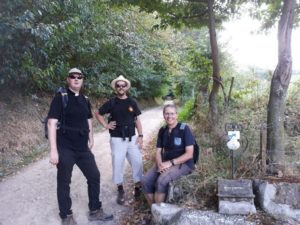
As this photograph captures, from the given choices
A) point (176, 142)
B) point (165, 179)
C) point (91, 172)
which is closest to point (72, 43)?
point (91, 172)

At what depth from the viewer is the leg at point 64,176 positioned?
4.21 meters

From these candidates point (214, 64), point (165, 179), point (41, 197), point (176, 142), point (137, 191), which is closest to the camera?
point (165, 179)

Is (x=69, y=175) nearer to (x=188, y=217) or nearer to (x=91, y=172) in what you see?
(x=91, y=172)

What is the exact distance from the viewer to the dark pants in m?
4.23

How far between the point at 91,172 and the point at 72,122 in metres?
0.76

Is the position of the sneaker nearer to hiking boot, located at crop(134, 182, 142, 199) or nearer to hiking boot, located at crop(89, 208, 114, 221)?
hiking boot, located at crop(134, 182, 142, 199)

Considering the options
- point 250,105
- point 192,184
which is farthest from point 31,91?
point 192,184

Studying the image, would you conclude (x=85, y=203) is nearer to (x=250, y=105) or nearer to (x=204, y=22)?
(x=250, y=105)

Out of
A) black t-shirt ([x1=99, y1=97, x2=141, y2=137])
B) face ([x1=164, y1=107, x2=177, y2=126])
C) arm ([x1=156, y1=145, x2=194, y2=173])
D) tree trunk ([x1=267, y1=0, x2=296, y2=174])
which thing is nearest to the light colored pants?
black t-shirt ([x1=99, y1=97, x2=141, y2=137])

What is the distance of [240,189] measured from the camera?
411 cm

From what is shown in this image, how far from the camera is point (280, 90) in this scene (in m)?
4.83

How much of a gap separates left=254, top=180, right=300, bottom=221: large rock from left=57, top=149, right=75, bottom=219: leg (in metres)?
2.48

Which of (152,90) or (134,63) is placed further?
(152,90)

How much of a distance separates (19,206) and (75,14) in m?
6.11
